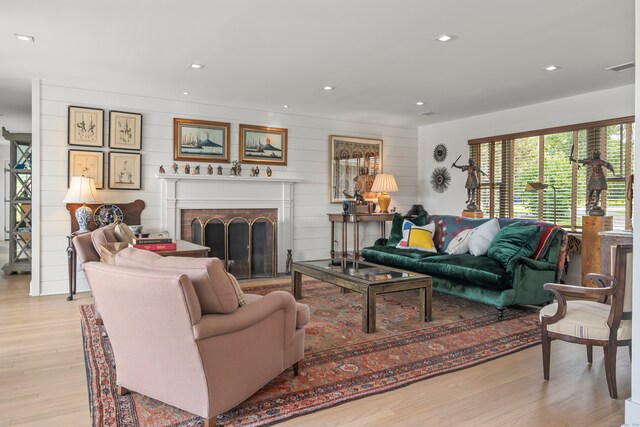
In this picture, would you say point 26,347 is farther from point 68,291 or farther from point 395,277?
point 395,277

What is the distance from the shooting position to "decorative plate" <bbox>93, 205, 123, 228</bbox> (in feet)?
17.1

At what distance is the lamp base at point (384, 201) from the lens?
705 cm

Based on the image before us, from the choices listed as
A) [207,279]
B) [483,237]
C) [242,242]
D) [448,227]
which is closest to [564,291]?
[207,279]

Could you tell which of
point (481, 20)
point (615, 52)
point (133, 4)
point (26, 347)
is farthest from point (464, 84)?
point (26, 347)

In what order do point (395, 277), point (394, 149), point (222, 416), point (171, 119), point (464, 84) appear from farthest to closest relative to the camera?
point (394, 149), point (171, 119), point (464, 84), point (395, 277), point (222, 416)

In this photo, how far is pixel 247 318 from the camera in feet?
7.09

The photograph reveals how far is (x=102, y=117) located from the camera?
5.26 meters

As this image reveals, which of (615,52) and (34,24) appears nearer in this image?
(34,24)

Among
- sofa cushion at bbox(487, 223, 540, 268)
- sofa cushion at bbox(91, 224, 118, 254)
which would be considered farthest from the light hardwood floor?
sofa cushion at bbox(487, 223, 540, 268)

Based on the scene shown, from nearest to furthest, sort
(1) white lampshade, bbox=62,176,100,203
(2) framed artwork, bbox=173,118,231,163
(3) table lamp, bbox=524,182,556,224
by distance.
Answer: (1) white lampshade, bbox=62,176,100,203
(3) table lamp, bbox=524,182,556,224
(2) framed artwork, bbox=173,118,231,163

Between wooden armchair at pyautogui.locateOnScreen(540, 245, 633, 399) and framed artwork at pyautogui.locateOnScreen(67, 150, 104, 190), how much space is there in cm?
496

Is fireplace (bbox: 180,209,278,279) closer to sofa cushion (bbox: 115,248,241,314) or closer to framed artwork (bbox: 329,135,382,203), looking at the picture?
framed artwork (bbox: 329,135,382,203)

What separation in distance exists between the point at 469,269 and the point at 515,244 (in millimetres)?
578

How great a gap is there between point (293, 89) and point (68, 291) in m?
3.63
